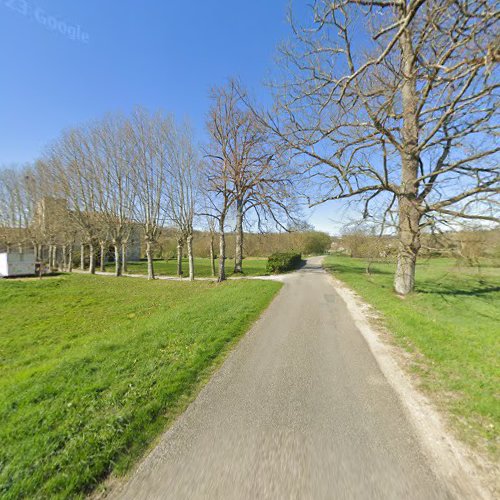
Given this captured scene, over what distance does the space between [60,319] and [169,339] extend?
6013mm

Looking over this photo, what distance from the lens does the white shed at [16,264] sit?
18.3 metres

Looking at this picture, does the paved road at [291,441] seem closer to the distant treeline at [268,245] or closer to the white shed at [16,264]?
the white shed at [16,264]

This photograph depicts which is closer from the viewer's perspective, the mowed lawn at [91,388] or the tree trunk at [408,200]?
the mowed lawn at [91,388]

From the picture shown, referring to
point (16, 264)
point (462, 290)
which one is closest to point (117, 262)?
point (16, 264)

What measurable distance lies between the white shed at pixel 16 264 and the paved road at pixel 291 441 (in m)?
23.8

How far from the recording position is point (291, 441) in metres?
2.36

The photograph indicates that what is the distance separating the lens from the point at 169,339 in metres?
5.12

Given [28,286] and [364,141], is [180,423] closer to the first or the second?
[364,141]

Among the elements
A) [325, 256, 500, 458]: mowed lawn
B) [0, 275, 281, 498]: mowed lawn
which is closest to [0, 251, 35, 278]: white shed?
[0, 275, 281, 498]: mowed lawn

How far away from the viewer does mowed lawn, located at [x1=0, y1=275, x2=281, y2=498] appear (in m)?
2.03

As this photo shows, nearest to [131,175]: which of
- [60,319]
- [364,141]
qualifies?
[60,319]

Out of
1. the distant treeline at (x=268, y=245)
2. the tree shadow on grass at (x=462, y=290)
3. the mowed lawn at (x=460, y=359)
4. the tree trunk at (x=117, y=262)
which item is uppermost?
the distant treeline at (x=268, y=245)

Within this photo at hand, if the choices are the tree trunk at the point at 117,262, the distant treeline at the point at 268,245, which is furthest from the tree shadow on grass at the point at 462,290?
the tree trunk at the point at 117,262

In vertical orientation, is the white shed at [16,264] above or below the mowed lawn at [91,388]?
above
